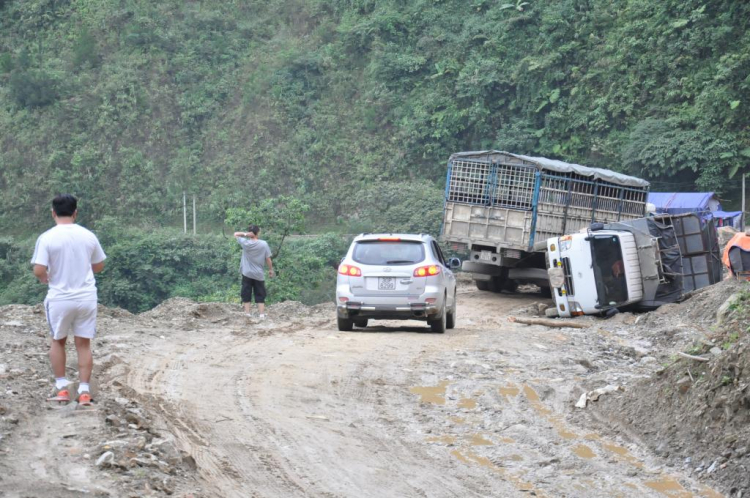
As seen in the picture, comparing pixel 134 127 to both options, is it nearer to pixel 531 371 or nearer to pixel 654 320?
pixel 654 320

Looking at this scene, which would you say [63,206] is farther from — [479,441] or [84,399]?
[479,441]

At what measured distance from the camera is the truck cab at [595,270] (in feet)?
57.1

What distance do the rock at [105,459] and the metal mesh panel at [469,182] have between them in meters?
17.2

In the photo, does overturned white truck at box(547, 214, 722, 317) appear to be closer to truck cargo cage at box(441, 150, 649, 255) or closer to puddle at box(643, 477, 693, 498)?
truck cargo cage at box(441, 150, 649, 255)

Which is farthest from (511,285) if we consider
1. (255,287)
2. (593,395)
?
(593,395)

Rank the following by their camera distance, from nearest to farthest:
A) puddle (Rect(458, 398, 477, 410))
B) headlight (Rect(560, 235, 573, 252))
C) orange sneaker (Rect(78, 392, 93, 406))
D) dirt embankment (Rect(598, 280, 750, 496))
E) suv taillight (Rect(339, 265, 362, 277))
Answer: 1. dirt embankment (Rect(598, 280, 750, 496))
2. orange sneaker (Rect(78, 392, 93, 406))
3. puddle (Rect(458, 398, 477, 410))
4. suv taillight (Rect(339, 265, 362, 277))
5. headlight (Rect(560, 235, 573, 252))

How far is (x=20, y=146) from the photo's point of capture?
56844mm

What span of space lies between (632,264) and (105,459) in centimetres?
1372

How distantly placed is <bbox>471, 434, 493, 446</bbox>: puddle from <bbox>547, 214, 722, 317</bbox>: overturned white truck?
10330 mm

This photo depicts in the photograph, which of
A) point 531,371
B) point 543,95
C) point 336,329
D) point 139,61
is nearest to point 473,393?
point 531,371

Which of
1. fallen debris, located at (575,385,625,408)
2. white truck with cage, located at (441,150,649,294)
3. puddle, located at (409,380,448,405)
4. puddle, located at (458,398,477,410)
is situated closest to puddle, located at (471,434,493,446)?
puddle, located at (458,398,477,410)

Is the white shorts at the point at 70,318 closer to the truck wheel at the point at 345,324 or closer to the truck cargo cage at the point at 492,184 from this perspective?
the truck wheel at the point at 345,324

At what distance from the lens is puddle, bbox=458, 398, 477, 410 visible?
29.0ft

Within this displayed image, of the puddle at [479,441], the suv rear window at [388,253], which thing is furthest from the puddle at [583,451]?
the suv rear window at [388,253]
